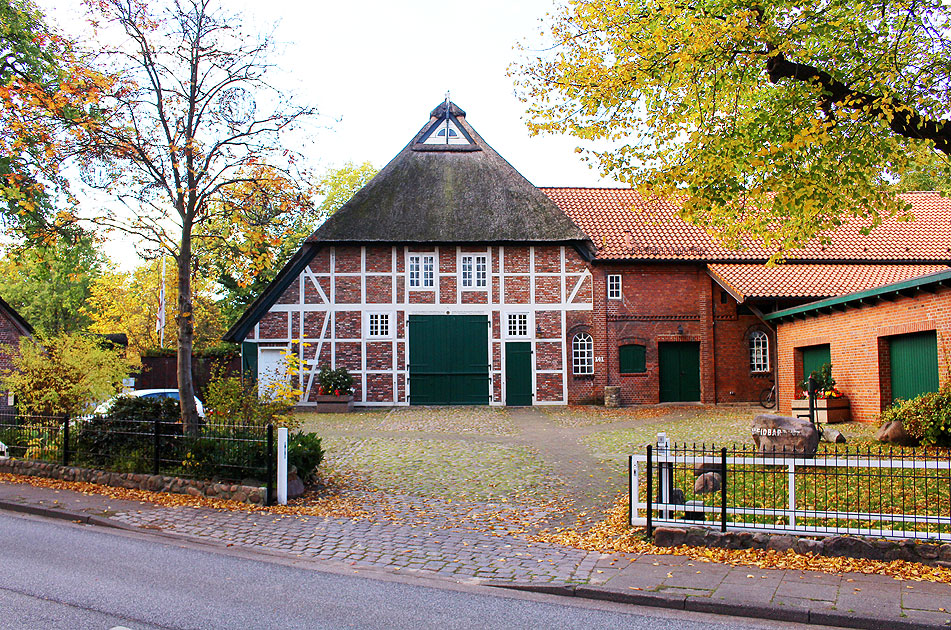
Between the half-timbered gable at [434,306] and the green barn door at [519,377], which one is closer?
the half-timbered gable at [434,306]

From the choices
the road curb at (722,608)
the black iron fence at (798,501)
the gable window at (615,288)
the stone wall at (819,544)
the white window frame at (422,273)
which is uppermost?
the white window frame at (422,273)

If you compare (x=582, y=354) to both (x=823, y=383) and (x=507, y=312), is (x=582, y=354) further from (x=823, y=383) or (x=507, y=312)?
(x=823, y=383)

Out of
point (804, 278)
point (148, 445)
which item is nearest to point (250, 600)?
point (148, 445)

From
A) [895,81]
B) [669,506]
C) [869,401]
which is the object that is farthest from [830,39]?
[869,401]

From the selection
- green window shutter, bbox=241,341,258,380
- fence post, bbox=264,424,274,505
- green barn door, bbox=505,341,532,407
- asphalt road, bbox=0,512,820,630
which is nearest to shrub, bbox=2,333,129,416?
fence post, bbox=264,424,274,505

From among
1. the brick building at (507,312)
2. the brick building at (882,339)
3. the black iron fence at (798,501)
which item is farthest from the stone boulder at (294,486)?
the brick building at (507,312)

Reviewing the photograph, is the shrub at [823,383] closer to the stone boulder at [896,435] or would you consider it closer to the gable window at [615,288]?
the stone boulder at [896,435]

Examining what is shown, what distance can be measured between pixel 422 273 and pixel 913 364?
48.7 ft

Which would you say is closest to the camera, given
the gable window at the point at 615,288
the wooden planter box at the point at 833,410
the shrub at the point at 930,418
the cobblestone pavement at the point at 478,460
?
the cobblestone pavement at the point at 478,460

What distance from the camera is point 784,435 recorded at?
429 inches

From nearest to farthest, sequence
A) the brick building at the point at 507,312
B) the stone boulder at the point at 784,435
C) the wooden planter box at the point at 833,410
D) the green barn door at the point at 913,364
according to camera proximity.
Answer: the stone boulder at the point at 784,435 → the green barn door at the point at 913,364 → the wooden planter box at the point at 833,410 → the brick building at the point at 507,312

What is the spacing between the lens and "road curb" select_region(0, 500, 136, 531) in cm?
885

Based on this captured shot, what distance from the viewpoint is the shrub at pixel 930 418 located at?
12.1 metres

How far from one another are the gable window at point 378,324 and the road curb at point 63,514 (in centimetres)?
1522
